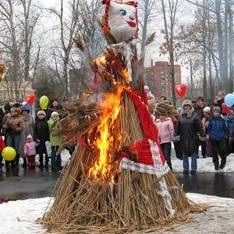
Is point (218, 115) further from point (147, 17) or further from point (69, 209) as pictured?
point (147, 17)

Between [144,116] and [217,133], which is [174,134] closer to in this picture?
[217,133]

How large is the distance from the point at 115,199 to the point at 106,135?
0.88 metres

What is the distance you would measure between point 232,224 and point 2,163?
1140 centimetres

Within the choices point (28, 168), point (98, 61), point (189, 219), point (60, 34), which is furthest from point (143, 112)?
point (60, 34)

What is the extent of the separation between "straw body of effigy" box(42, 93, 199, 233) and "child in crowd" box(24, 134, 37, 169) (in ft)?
30.4

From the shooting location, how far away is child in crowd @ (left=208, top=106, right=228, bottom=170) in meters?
14.3

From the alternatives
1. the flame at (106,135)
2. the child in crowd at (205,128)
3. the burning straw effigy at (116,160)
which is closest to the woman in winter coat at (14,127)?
the child in crowd at (205,128)

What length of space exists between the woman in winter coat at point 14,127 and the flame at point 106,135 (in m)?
9.30

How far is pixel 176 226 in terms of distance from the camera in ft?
24.2

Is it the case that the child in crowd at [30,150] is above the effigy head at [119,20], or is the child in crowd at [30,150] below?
below

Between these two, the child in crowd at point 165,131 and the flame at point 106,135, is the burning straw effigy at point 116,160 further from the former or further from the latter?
the child in crowd at point 165,131

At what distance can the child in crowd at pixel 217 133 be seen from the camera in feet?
46.9

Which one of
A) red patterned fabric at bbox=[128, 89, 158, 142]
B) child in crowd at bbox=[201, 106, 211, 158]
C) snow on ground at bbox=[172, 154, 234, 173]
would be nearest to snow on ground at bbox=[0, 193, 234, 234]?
red patterned fabric at bbox=[128, 89, 158, 142]

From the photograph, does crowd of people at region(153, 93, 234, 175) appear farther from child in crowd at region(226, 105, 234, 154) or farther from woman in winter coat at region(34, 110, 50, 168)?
woman in winter coat at region(34, 110, 50, 168)
